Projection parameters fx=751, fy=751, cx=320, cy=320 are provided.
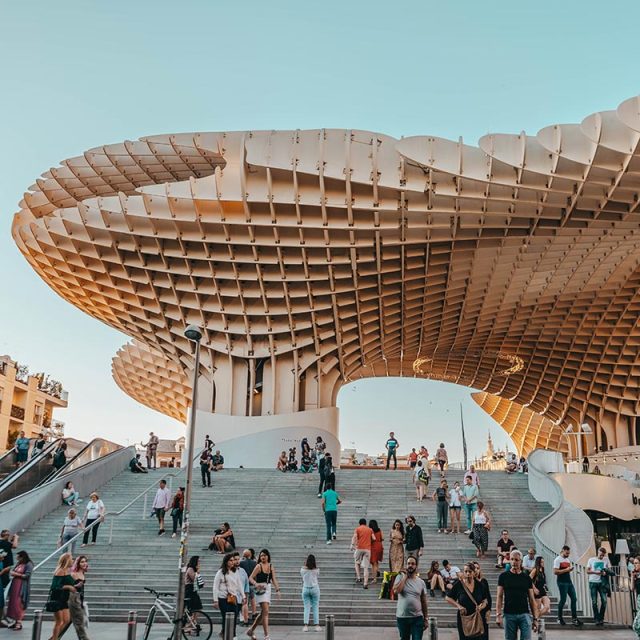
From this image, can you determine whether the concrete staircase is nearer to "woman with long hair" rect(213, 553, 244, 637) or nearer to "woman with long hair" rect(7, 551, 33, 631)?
"woman with long hair" rect(7, 551, 33, 631)

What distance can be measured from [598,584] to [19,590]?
35.4ft

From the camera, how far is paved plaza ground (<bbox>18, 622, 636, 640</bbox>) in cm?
1252

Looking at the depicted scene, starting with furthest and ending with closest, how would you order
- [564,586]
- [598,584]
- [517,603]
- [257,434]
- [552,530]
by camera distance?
[257,434], [552,530], [598,584], [564,586], [517,603]

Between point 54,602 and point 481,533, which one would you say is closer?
point 54,602

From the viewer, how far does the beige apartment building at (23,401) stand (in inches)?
1966

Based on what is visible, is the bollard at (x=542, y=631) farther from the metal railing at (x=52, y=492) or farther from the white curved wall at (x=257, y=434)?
the white curved wall at (x=257, y=434)

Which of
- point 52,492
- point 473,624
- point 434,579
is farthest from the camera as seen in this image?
point 52,492

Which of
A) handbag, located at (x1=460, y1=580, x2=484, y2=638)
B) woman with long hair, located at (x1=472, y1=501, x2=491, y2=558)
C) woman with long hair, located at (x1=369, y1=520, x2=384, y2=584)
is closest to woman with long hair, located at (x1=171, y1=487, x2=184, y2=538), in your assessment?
woman with long hair, located at (x1=369, y1=520, x2=384, y2=584)

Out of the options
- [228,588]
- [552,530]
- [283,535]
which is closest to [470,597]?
[228,588]

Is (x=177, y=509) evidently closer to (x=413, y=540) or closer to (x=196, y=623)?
(x=413, y=540)

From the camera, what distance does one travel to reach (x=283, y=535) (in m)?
19.3

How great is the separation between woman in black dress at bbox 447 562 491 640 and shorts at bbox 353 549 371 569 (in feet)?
19.8

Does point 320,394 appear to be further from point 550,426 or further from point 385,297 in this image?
point 550,426

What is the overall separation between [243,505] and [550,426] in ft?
197
